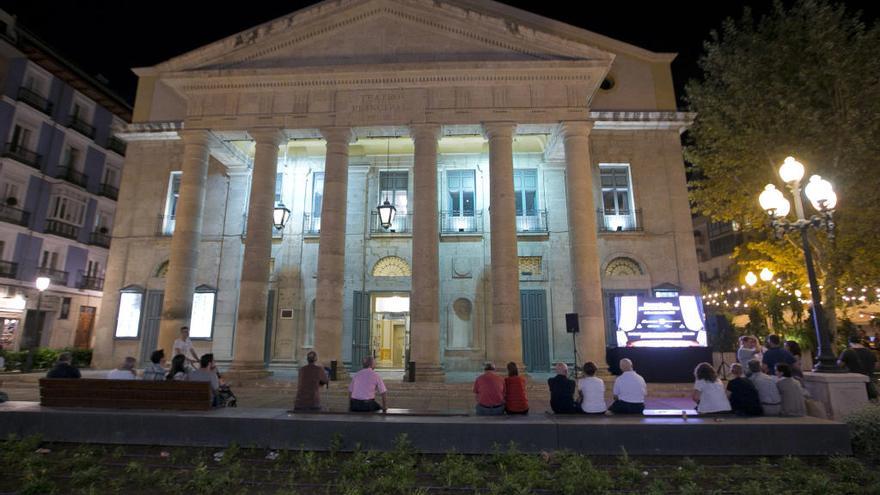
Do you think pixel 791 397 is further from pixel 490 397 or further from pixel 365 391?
pixel 365 391

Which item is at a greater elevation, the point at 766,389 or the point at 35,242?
the point at 35,242

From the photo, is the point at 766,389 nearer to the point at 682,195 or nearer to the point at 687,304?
the point at 687,304

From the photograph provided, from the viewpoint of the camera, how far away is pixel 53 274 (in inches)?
1122

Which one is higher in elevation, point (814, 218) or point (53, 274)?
point (53, 274)

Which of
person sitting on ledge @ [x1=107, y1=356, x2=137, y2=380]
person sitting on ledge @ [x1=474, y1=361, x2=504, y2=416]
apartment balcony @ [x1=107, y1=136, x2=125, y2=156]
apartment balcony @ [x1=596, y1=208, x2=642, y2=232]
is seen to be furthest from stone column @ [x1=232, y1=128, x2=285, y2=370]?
apartment balcony @ [x1=107, y1=136, x2=125, y2=156]

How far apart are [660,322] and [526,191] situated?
7964mm

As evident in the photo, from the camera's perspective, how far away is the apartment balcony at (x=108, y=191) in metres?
32.5

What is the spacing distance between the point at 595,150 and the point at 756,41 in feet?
21.6

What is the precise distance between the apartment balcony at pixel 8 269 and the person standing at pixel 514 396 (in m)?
30.5

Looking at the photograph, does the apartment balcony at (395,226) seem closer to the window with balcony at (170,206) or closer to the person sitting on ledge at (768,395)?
the window with balcony at (170,206)

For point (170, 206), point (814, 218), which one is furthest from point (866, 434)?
point (170, 206)

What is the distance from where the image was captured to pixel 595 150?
1884 centimetres

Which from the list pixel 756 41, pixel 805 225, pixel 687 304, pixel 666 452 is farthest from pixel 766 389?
pixel 756 41

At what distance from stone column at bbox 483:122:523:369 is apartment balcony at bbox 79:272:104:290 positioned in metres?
28.4
